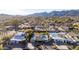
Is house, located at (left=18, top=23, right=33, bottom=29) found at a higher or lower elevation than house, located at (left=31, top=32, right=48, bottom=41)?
higher

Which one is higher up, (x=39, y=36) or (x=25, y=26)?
(x=25, y=26)

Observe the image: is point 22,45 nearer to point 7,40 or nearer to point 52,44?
point 7,40

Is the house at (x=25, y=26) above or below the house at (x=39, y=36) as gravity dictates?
above
